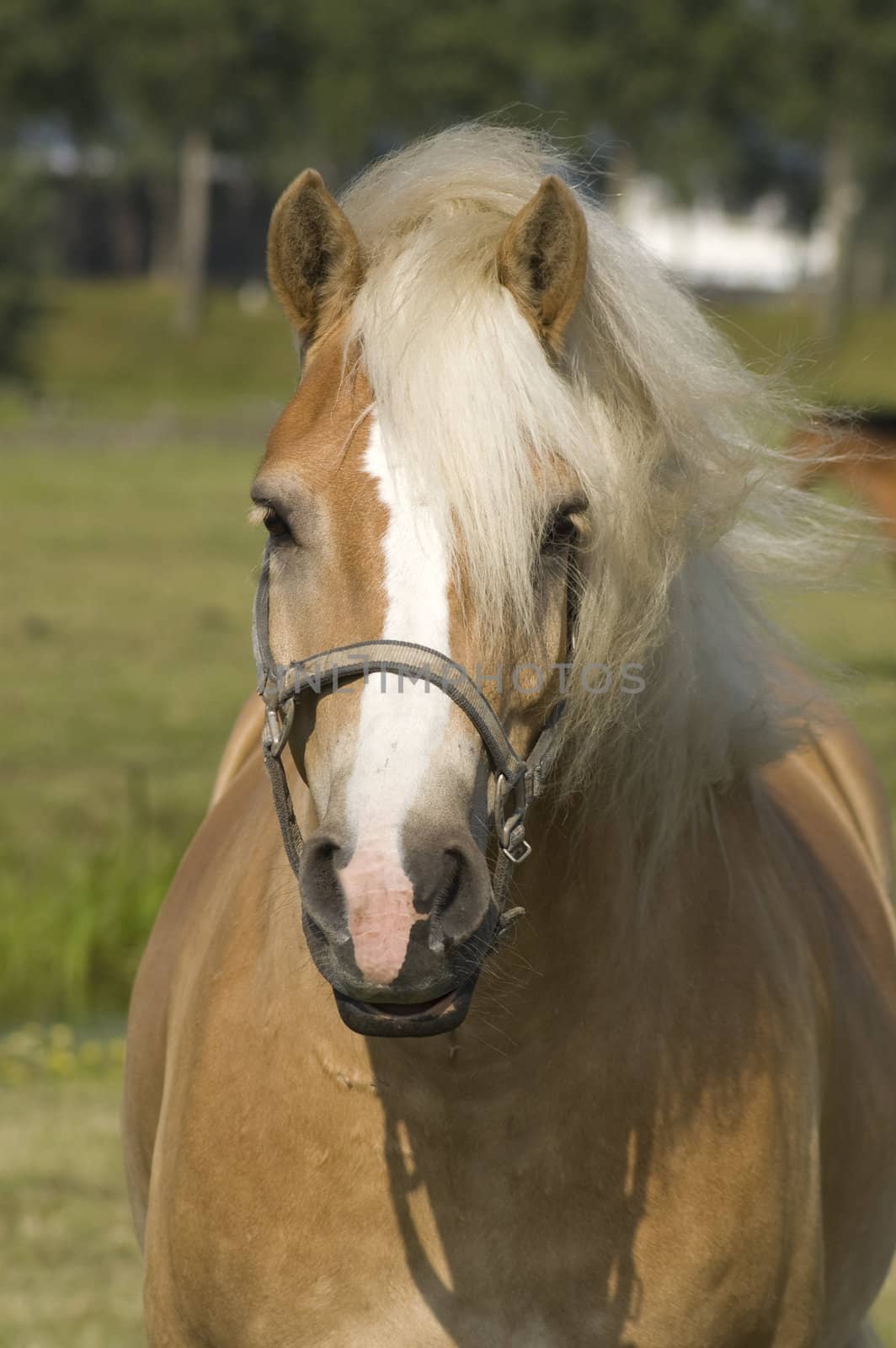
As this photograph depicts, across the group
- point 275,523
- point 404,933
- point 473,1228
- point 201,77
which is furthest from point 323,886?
point 201,77

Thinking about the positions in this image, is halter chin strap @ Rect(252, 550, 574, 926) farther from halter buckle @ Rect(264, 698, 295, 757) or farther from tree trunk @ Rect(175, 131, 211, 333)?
tree trunk @ Rect(175, 131, 211, 333)

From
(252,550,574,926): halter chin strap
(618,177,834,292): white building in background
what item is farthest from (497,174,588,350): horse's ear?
(618,177,834,292): white building in background

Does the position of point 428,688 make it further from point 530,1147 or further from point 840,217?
point 840,217

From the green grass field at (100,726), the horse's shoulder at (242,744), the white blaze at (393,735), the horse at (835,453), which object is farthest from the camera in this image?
the green grass field at (100,726)

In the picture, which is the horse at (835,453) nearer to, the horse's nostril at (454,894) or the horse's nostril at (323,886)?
the horse's nostril at (454,894)

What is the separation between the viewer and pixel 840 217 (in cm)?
4972

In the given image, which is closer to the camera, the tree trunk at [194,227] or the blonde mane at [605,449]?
the blonde mane at [605,449]

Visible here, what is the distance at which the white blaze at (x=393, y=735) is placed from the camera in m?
1.83

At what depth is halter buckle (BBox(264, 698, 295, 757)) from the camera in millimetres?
2102

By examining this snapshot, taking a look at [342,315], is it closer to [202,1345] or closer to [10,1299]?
[202,1345]

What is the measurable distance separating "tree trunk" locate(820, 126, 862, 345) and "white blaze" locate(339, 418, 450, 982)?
42.9 metres

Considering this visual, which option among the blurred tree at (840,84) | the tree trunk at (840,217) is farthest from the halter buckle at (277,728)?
the blurred tree at (840,84)

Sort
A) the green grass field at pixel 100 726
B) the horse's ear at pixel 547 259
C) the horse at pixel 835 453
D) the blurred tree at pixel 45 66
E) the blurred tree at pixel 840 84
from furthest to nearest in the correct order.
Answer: the blurred tree at pixel 45 66
the blurred tree at pixel 840 84
the green grass field at pixel 100 726
the horse at pixel 835 453
the horse's ear at pixel 547 259

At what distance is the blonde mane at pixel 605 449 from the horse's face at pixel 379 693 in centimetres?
4
